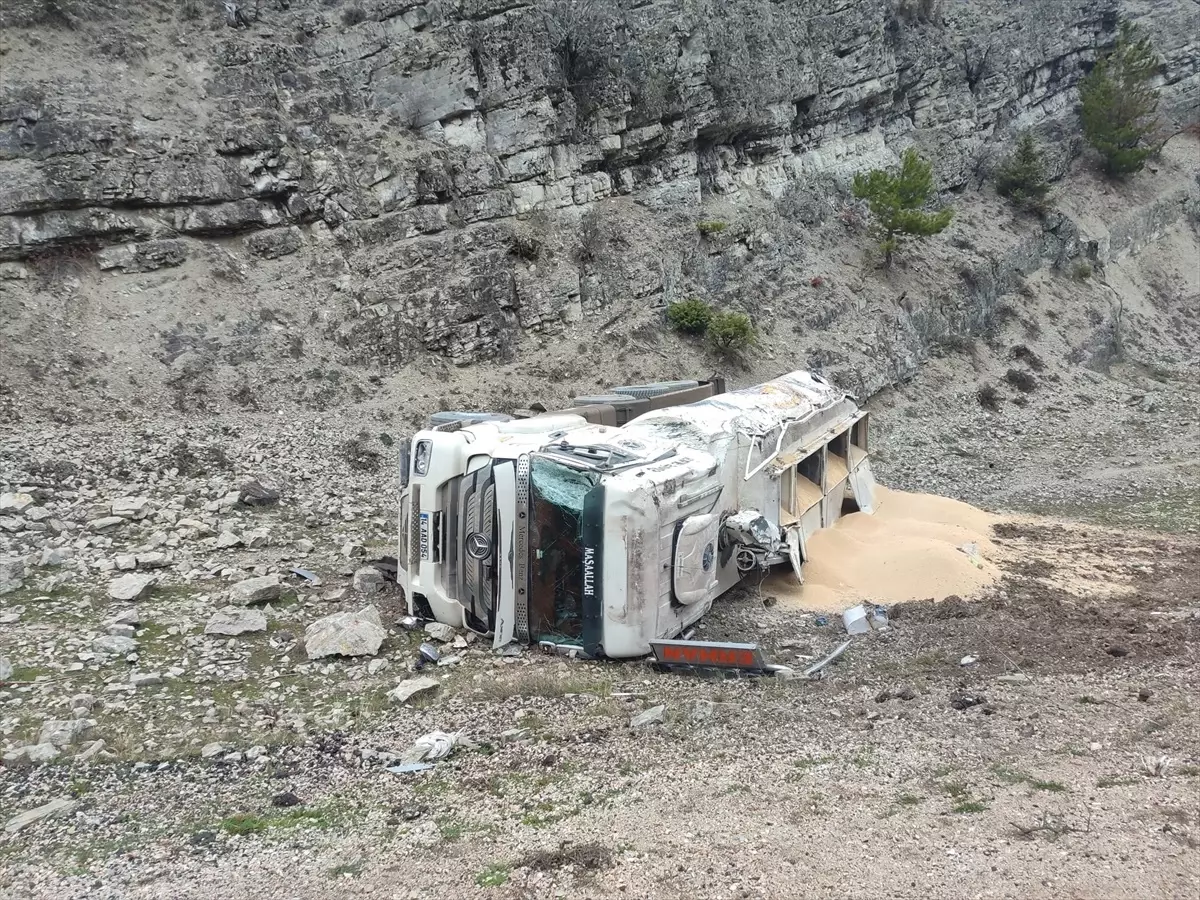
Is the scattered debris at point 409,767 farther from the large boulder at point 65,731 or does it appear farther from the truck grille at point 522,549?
the large boulder at point 65,731

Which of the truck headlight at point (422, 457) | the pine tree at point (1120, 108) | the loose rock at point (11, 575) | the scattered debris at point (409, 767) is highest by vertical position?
the pine tree at point (1120, 108)

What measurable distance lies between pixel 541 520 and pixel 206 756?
2.85 m

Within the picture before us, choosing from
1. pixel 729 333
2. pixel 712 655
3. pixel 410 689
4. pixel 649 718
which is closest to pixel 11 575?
pixel 410 689

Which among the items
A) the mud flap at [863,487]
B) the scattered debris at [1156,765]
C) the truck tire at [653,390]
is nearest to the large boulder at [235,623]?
the truck tire at [653,390]

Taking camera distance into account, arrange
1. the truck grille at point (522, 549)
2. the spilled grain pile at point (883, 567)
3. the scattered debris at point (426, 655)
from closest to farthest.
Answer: the truck grille at point (522, 549) < the scattered debris at point (426, 655) < the spilled grain pile at point (883, 567)

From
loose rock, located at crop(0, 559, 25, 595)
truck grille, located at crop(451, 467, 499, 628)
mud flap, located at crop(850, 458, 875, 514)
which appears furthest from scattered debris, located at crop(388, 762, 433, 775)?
mud flap, located at crop(850, 458, 875, 514)

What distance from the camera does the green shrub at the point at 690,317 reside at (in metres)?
18.9

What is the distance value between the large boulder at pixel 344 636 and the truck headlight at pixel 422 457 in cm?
138

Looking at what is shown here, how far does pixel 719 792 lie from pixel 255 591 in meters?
5.15

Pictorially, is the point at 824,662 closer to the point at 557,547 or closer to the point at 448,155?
the point at 557,547

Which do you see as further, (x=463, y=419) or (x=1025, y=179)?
(x=1025, y=179)

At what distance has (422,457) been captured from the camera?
7.52 meters

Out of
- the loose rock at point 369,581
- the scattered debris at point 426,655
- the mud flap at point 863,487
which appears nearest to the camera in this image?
the scattered debris at point 426,655

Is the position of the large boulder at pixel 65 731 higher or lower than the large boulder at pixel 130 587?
lower
